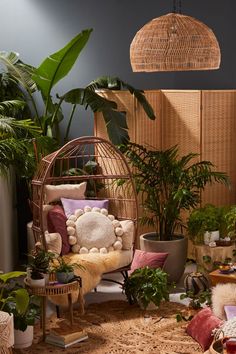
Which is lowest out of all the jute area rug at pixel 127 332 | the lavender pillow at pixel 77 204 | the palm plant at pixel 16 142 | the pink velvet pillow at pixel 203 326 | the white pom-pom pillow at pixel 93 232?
the jute area rug at pixel 127 332

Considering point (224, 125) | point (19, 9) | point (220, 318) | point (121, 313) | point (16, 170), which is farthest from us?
point (19, 9)

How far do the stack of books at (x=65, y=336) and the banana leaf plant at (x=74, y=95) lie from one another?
211 centimetres

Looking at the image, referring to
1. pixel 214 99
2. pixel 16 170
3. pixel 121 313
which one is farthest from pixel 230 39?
pixel 121 313

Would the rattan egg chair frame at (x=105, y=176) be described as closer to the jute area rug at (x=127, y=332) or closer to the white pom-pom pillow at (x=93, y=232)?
the white pom-pom pillow at (x=93, y=232)

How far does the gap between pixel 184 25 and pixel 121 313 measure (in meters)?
2.41

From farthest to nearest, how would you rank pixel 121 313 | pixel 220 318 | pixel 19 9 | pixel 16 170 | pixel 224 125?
pixel 19 9
pixel 224 125
pixel 16 170
pixel 121 313
pixel 220 318

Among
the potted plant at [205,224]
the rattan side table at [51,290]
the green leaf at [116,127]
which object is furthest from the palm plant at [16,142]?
the potted plant at [205,224]

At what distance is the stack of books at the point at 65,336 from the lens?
550 centimetres

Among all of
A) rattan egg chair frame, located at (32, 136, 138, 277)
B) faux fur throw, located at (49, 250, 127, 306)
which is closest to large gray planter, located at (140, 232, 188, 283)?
rattan egg chair frame, located at (32, 136, 138, 277)

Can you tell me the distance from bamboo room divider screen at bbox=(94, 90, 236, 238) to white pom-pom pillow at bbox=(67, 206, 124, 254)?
1.18 meters

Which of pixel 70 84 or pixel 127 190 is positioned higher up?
pixel 70 84

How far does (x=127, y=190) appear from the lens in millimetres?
7352

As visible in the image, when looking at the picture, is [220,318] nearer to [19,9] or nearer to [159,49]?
[159,49]

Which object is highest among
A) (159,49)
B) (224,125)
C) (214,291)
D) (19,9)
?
(19,9)
